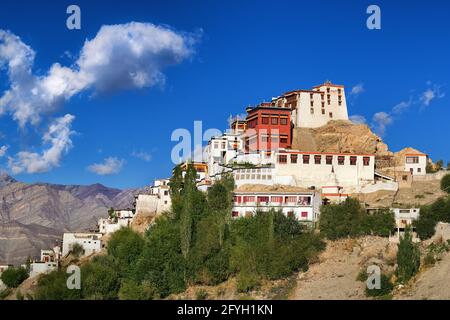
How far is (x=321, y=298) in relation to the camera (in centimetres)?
5741

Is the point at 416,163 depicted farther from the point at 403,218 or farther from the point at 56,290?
the point at 56,290

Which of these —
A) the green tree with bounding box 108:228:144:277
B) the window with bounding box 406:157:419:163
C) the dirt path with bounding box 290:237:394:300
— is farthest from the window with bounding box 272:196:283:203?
the window with bounding box 406:157:419:163

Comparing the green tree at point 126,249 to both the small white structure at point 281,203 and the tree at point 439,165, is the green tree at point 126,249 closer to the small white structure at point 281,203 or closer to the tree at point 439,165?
the small white structure at point 281,203

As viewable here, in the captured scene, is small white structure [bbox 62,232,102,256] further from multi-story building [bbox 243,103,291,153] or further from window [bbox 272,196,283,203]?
window [bbox 272,196,283,203]

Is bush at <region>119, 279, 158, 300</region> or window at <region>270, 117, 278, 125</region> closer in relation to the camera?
bush at <region>119, 279, 158, 300</region>

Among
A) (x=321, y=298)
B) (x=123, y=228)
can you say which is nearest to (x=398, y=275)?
(x=321, y=298)

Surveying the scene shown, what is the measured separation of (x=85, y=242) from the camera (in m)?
78.4

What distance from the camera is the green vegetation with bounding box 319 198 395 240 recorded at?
64062 mm

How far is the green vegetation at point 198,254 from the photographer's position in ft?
206

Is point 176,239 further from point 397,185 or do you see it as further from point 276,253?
point 397,185

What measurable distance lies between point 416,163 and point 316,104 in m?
14.0

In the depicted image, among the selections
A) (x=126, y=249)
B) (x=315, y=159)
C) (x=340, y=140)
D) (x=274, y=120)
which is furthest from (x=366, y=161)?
(x=126, y=249)

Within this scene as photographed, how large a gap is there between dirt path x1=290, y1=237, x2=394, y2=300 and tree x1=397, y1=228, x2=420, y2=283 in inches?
118
